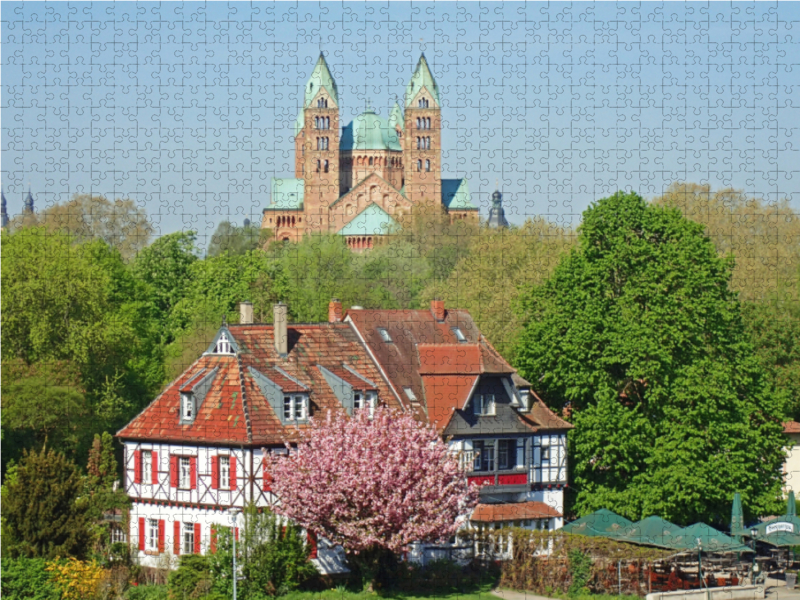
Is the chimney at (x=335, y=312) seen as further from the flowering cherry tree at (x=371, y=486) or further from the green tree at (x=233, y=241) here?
the green tree at (x=233, y=241)

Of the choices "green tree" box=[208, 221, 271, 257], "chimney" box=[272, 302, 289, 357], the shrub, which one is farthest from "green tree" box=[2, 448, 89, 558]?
"green tree" box=[208, 221, 271, 257]

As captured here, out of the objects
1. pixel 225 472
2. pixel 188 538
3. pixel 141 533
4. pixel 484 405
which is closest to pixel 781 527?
pixel 484 405

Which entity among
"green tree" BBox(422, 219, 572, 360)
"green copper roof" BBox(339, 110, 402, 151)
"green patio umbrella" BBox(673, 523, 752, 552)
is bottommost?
"green patio umbrella" BBox(673, 523, 752, 552)

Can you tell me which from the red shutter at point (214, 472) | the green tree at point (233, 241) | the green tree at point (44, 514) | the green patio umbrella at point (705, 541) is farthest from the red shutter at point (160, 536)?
the green tree at point (233, 241)

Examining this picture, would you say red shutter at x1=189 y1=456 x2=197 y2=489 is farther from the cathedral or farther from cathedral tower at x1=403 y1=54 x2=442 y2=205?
cathedral tower at x1=403 y1=54 x2=442 y2=205

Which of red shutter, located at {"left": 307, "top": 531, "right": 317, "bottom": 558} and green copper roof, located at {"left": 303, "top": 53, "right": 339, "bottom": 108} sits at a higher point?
green copper roof, located at {"left": 303, "top": 53, "right": 339, "bottom": 108}

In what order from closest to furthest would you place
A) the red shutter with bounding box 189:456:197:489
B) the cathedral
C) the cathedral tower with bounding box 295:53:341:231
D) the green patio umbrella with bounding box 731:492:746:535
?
the green patio umbrella with bounding box 731:492:746:535 → the red shutter with bounding box 189:456:197:489 → the cathedral → the cathedral tower with bounding box 295:53:341:231
